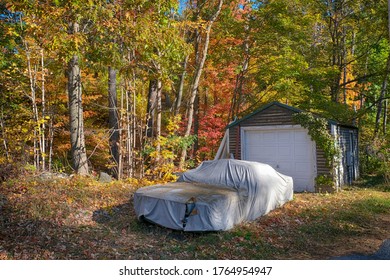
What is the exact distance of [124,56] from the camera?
32.4 feet

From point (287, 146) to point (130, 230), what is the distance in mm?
7211

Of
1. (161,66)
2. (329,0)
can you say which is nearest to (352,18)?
(329,0)

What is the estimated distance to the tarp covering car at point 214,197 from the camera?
20.8ft

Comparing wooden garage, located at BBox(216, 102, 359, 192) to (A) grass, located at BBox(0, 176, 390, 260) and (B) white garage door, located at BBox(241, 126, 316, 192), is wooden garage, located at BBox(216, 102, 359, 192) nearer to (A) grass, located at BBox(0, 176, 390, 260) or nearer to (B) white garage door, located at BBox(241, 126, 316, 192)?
(B) white garage door, located at BBox(241, 126, 316, 192)

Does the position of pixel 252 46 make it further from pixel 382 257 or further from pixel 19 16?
pixel 382 257

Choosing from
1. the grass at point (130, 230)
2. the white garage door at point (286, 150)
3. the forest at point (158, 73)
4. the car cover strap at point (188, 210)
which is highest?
the forest at point (158, 73)

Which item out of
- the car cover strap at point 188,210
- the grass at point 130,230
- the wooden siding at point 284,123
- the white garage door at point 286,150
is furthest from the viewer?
the white garage door at point 286,150

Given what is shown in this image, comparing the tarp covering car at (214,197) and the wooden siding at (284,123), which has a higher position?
the wooden siding at (284,123)

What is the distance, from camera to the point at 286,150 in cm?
1231

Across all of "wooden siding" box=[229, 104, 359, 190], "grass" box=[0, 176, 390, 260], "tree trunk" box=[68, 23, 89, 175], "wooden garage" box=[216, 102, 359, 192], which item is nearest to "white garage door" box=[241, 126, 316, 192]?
"wooden garage" box=[216, 102, 359, 192]

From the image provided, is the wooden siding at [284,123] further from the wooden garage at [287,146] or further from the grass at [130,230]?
the grass at [130,230]

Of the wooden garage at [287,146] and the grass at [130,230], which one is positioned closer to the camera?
the grass at [130,230]

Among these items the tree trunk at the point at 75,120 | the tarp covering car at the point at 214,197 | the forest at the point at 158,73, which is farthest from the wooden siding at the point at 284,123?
the tree trunk at the point at 75,120
